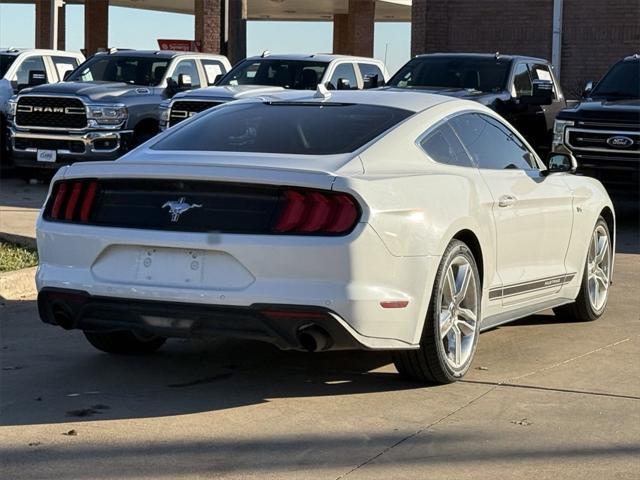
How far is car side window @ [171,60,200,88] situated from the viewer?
19195 mm

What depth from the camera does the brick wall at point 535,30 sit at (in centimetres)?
2577

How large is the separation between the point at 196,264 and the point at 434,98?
2.25m

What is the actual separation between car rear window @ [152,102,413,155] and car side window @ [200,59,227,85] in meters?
12.5

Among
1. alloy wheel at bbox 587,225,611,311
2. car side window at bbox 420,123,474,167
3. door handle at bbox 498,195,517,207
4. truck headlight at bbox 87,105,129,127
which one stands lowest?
alloy wheel at bbox 587,225,611,311

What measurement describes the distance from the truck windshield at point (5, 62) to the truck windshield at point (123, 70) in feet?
4.75

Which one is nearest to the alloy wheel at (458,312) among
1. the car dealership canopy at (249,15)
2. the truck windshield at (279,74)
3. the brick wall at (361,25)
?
the truck windshield at (279,74)

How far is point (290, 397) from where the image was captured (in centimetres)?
643

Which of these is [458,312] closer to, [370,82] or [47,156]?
[370,82]

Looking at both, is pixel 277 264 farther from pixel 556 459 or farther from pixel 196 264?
pixel 556 459

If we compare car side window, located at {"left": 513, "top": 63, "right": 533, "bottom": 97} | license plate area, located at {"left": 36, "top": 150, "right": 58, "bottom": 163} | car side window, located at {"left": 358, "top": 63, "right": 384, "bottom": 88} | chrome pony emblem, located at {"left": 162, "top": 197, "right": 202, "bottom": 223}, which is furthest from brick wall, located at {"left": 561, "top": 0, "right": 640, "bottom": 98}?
chrome pony emblem, located at {"left": 162, "top": 197, "right": 202, "bottom": 223}

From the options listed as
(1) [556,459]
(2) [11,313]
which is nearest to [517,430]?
(1) [556,459]

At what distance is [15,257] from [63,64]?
1104cm

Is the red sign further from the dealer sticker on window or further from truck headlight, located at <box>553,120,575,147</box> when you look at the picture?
truck headlight, located at <box>553,120,575,147</box>

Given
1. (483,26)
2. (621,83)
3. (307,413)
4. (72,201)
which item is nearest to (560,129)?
(621,83)
